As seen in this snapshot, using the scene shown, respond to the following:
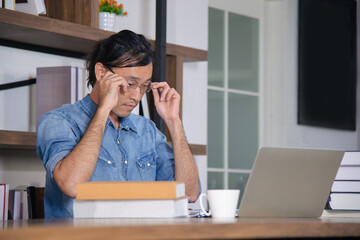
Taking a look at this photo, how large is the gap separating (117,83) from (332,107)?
2735 millimetres

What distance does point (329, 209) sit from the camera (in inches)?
73.7

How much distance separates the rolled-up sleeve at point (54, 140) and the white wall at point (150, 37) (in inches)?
32.0

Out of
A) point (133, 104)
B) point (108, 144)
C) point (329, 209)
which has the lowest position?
point (329, 209)

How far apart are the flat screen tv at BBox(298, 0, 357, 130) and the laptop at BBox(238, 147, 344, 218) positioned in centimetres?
263

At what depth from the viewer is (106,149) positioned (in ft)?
6.51

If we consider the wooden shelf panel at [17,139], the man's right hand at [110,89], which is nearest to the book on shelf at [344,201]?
the man's right hand at [110,89]

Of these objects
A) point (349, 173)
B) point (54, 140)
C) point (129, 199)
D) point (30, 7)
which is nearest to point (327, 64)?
point (30, 7)

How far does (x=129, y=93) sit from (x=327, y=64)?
2626 millimetres

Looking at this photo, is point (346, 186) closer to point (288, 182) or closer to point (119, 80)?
point (288, 182)

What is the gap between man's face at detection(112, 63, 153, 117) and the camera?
2.02 meters

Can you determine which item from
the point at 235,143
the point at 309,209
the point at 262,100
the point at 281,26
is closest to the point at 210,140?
the point at 235,143

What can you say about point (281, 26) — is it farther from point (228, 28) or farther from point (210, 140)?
point (210, 140)

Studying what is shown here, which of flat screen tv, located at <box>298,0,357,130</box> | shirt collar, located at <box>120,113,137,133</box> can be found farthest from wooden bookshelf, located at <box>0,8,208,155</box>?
flat screen tv, located at <box>298,0,357,130</box>

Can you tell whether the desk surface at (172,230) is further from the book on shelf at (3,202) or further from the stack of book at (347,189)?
Answer: the book on shelf at (3,202)
